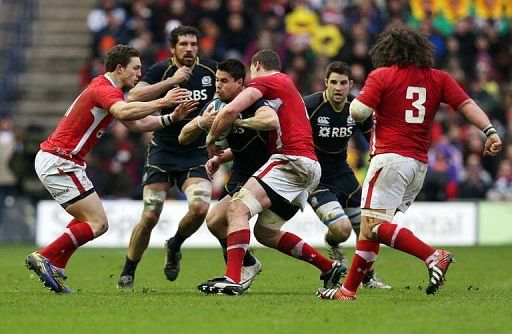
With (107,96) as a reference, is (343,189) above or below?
below

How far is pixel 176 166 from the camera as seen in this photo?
1338 centimetres

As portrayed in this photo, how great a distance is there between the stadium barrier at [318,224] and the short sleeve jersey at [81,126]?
9.61m

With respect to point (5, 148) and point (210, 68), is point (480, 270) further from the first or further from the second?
point (5, 148)

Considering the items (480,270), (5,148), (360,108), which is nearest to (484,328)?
(360,108)

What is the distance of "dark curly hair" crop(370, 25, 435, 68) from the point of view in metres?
10.8

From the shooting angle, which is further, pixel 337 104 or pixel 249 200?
pixel 337 104

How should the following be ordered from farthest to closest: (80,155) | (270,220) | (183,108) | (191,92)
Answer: (191,92) < (80,155) < (270,220) < (183,108)

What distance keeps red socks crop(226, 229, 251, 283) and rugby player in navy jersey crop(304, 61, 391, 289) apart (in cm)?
226

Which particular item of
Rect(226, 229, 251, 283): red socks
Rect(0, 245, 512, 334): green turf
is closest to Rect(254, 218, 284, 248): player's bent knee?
Rect(0, 245, 512, 334): green turf

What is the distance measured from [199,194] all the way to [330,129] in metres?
1.78

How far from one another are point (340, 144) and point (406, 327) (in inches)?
201

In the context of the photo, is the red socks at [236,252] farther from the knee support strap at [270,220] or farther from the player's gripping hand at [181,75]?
the player's gripping hand at [181,75]

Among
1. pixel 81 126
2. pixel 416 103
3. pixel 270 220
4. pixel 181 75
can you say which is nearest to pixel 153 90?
pixel 181 75

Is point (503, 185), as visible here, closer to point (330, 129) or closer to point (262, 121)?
point (330, 129)
